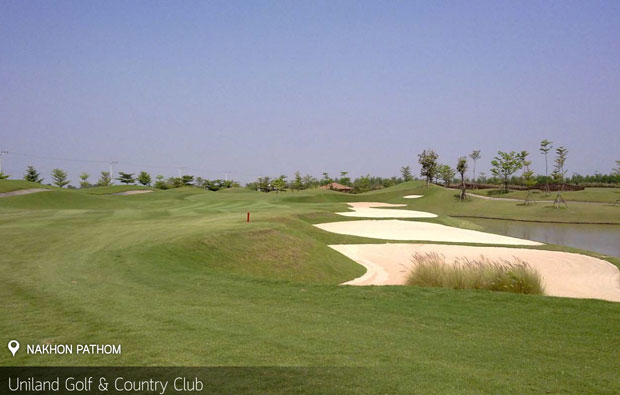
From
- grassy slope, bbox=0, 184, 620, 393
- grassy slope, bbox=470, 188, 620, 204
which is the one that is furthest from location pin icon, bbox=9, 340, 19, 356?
grassy slope, bbox=470, 188, 620, 204

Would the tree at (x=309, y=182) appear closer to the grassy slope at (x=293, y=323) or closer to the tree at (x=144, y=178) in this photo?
the tree at (x=144, y=178)

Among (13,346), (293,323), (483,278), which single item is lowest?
(483,278)

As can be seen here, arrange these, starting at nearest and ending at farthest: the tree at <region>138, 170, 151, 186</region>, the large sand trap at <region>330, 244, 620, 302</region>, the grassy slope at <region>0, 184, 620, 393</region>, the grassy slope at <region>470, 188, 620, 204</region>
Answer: the grassy slope at <region>0, 184, 620, 393</region> → the large sand trap at <region>330, 244, 620, 302</region> → the grassy slope at <region>470, 188, 620, 204</region> → the tree at <region>138, 170, 151, 186</region>

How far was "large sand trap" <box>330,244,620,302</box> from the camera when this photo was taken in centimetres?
1495

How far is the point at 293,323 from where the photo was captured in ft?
23.2

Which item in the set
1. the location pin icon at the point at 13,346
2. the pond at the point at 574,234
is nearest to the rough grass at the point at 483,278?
the location pin icon at the point at 13,346

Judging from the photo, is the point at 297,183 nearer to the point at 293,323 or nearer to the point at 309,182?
the point at 309,182

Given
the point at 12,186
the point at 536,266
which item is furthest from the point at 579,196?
the point at 12,186

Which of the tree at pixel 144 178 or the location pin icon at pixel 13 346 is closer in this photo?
the location pin icon at pixel 13 346

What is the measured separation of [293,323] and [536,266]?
15721 mm

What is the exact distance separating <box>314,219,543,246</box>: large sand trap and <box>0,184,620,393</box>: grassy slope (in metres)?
18.1

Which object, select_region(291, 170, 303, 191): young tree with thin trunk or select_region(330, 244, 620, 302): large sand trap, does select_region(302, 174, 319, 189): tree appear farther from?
select_region(330, 244, 620, 302): large sand trap

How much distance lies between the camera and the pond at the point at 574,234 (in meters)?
30.8

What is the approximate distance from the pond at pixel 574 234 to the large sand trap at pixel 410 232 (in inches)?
243
